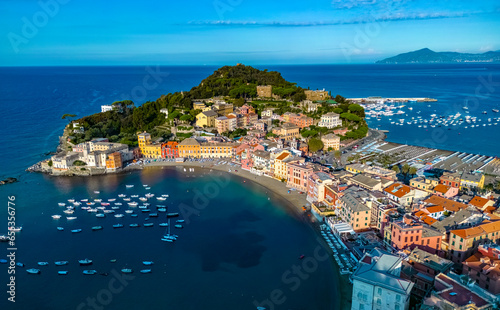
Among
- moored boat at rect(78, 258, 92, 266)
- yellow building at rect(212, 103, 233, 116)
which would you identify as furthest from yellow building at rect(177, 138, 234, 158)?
moored boat at rect(78, 258, 92, 266)

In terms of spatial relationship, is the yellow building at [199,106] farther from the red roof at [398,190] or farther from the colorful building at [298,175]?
the red roof at [398,190]

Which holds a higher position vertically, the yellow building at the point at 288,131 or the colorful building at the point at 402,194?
the yellow building at the point at 288,131

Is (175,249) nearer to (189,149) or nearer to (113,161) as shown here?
(113,161)

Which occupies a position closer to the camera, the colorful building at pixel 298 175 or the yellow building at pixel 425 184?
the yellow building at pixel 425 184

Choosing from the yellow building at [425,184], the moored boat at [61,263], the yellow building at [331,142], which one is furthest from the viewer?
the yellow building at [331,142]

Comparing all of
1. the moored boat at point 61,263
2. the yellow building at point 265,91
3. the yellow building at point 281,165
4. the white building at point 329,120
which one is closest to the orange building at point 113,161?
the yellow building at point 281,165

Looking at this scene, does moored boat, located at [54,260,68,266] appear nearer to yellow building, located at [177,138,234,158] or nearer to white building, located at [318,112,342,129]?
yellow building, located at [177,138,234,158]

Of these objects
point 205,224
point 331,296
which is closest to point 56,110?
point 205,224

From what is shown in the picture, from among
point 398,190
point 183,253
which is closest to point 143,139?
point 183,253
